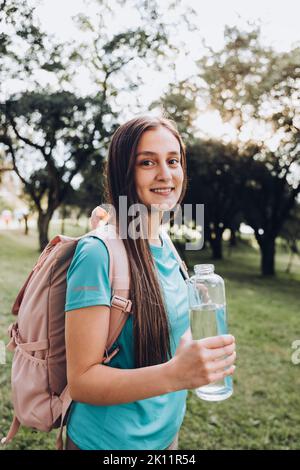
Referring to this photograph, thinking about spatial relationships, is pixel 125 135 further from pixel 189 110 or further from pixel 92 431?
pixel 189 110

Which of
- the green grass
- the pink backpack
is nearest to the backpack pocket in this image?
the pink backpack

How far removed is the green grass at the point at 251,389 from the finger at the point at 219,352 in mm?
3138

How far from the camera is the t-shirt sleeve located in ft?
3.92

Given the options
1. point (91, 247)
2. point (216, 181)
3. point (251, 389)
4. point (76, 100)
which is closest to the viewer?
point (91, 247)

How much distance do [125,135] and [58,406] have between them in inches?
39.9

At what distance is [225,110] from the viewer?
1348cm

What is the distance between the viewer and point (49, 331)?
1.40 m

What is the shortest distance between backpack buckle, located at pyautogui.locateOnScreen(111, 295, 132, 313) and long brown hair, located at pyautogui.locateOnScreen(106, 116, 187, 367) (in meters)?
0.03

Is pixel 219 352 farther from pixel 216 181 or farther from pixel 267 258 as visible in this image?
pixel 216 181

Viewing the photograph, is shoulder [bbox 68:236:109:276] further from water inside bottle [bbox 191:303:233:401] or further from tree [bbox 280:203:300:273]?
tree [bbox 280:203:300:273]

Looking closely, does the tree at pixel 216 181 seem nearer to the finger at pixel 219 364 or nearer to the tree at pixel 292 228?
the tree at pixel 292 228

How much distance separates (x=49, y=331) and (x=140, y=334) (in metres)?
0.32

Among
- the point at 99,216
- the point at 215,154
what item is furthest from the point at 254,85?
the point at 99,216
